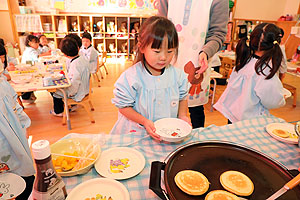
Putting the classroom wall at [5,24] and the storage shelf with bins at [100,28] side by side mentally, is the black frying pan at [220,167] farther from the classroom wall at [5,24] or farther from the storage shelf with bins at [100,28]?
the classroom wall at [5,24]

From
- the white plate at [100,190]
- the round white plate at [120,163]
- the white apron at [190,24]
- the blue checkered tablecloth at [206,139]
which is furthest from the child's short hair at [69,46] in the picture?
the white plate at [100,190]

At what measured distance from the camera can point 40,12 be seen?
19.6 ft

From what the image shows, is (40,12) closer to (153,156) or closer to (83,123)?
(83,123)

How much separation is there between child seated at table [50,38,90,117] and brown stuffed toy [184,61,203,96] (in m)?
Answer: 1.73

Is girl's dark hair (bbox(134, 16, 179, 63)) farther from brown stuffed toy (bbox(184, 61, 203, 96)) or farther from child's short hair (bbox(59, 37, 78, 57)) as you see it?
child's short hair (bbox(59, 37, 78, 57))

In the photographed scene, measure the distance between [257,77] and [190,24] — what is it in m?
0.66

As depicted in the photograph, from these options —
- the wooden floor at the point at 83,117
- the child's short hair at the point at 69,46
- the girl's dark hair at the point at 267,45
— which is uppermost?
the girl's dark hair at the point at 267,45

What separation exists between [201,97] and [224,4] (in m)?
0.73

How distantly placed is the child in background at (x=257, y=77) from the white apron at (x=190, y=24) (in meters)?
0.40

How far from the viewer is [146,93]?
46.4 inches

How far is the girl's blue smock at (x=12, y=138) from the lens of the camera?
4.42ft

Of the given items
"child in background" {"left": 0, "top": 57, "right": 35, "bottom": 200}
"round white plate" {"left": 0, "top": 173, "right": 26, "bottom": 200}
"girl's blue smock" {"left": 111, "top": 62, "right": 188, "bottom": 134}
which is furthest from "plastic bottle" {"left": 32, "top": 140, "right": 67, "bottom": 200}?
"child in background" {"left": 0, "top": 57, "right": 35, "bottom": 200}

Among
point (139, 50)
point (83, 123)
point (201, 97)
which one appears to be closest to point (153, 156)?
point (139, 50)

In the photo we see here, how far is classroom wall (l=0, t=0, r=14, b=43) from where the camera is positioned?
5.34 metres
